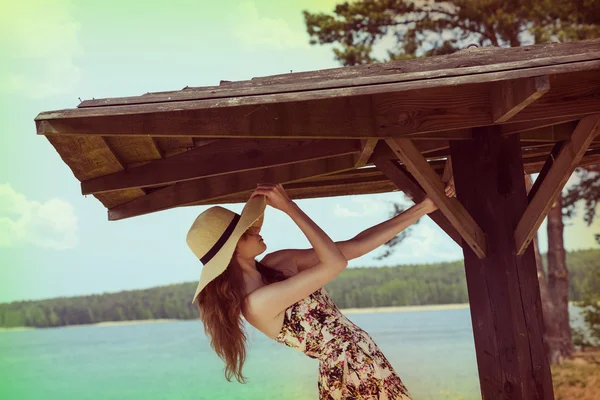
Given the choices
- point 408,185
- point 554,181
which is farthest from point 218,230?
point 554,181

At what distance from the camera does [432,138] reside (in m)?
3.55

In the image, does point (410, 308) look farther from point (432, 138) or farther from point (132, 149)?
point (432, 138)

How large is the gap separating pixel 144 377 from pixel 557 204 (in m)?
8.42

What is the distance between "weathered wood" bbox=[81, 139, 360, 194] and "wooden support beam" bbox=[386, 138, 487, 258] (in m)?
0.38

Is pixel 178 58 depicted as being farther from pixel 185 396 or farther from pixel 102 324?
pixel 185 396

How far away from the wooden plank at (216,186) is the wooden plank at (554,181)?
1.03 m

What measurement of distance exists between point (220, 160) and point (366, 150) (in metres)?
0.78

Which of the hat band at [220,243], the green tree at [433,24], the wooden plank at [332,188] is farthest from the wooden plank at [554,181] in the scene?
the green tree at [433,24]

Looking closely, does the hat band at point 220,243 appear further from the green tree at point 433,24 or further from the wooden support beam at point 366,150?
the green tree at point 433,24

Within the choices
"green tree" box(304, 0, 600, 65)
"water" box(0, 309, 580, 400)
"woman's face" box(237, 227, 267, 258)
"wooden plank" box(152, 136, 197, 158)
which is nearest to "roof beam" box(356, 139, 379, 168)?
"woman's face" box(237, 227, 267, 258)

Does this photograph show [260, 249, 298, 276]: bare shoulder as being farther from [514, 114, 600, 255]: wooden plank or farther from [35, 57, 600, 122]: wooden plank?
[514, 114, 600, 255]: wooden plank

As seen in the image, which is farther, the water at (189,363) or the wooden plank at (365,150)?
the water at (189,363)

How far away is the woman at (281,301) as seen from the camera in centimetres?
308

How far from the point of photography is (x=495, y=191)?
368cm
